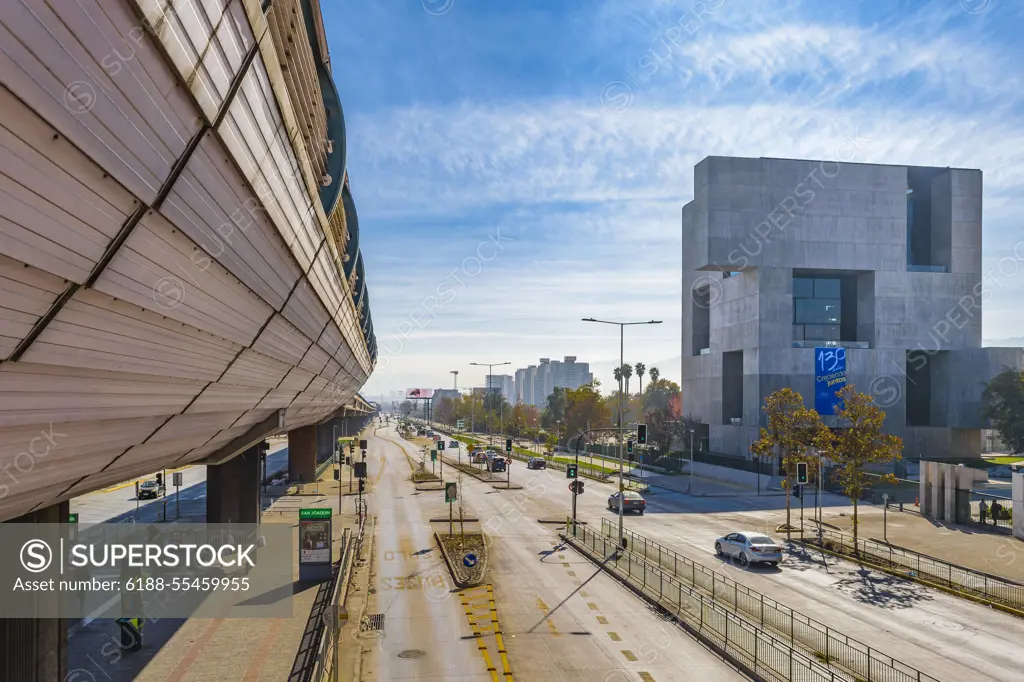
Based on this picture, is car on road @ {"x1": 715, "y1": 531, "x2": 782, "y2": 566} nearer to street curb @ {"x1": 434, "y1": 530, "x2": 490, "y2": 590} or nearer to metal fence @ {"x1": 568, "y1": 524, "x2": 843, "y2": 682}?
metal fence @ {"x1": 568, "y1": 524, "x2": 843, "y2": 682}

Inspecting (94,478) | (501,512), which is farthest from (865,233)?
(94,478)

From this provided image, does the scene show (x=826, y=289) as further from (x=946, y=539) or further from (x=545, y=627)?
(x=545, y=627)

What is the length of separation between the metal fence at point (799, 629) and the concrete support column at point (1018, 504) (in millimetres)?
17424

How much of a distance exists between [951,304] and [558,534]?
52200 millimetres

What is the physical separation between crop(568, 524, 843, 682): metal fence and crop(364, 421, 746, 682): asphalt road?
52 cm

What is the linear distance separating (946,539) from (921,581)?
10357mm

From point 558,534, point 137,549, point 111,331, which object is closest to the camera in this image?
point 111,331

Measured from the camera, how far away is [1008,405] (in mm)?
64812

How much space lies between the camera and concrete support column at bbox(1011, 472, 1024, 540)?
3378cm

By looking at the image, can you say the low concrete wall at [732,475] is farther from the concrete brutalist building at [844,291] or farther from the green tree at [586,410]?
the green tree at [586,410]

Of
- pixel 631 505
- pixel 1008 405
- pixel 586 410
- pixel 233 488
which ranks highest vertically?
pixel 1008 405

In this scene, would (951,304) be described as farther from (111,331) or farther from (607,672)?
(111,331)

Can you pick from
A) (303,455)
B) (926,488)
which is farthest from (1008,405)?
(303,455)

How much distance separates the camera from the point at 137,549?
26750 mm
